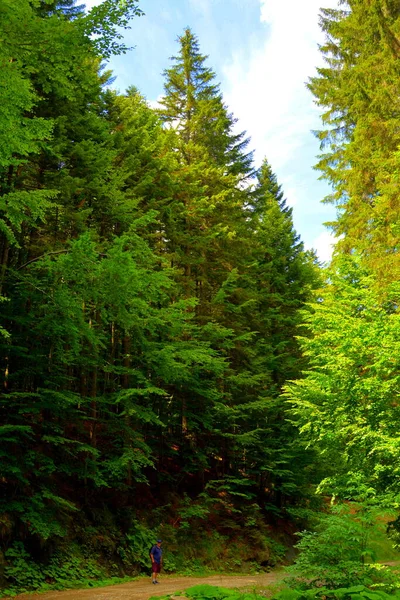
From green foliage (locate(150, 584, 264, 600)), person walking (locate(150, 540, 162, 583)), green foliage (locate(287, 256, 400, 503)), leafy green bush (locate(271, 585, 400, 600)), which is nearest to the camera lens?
leafy green bush (locate(271, 585, 400, 600))

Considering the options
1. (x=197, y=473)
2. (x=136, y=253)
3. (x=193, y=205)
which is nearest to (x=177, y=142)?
(x=193, y=205)

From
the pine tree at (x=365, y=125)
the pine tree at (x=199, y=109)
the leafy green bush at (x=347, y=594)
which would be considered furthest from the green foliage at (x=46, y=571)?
the pine tree at (x=199, y=109)

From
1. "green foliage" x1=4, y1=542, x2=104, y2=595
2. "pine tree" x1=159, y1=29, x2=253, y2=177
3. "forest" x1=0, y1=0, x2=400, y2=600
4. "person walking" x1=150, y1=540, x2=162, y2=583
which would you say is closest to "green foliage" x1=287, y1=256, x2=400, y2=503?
"forest" x1=0, y1=0, x2=400, y2=600

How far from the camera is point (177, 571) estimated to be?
1467 cm

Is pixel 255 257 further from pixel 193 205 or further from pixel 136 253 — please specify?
pixel 136 253

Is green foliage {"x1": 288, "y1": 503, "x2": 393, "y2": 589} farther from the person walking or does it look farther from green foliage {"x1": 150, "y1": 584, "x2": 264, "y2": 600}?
the person walking

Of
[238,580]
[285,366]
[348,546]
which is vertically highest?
[285,366]

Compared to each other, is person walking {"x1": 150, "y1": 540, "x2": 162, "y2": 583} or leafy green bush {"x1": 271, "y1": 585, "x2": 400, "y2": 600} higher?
leafy green bush {"x1": 271, "y1": 585, "x2": 400, "y2": 600}

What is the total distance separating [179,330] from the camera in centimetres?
1572

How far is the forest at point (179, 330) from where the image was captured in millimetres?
9180

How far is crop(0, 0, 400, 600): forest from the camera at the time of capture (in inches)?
361

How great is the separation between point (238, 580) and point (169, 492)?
4.63 m

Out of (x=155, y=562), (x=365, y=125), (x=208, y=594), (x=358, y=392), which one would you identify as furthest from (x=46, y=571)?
(x=365, y=125)

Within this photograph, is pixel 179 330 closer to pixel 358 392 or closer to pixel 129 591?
pixel 358 392
